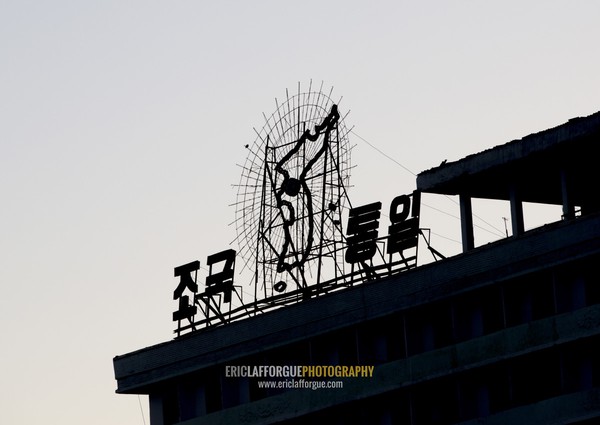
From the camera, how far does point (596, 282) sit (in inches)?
2886

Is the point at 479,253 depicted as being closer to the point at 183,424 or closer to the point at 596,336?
the point at 596,336

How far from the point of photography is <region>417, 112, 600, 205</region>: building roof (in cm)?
7612

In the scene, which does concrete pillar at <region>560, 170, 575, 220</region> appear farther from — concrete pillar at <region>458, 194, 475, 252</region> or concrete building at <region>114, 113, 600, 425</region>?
concrete pillar at <region>458, 194, 475, 252</region>

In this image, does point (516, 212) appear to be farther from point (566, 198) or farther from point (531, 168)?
point (566, 198)

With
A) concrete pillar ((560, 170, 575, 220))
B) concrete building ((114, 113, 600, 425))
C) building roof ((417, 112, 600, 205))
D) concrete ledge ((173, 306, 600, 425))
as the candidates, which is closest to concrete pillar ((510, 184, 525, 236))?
concrete building ((114, 113, 600, 425))

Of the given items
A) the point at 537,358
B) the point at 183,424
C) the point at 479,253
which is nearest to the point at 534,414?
the point at 537,358

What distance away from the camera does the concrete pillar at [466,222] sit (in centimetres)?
8038

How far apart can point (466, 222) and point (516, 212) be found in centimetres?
314

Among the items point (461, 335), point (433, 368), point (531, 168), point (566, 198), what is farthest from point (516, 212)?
point (433, 368)

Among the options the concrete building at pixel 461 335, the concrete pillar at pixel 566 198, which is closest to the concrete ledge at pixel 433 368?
the concrete building at pixel 461 335

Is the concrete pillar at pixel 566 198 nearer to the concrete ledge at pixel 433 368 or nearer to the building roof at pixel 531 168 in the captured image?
the building roof at pixel 531 168

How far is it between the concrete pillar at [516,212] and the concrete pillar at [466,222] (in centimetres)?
262

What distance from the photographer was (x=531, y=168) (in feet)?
260

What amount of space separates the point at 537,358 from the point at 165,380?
20.6 metres
